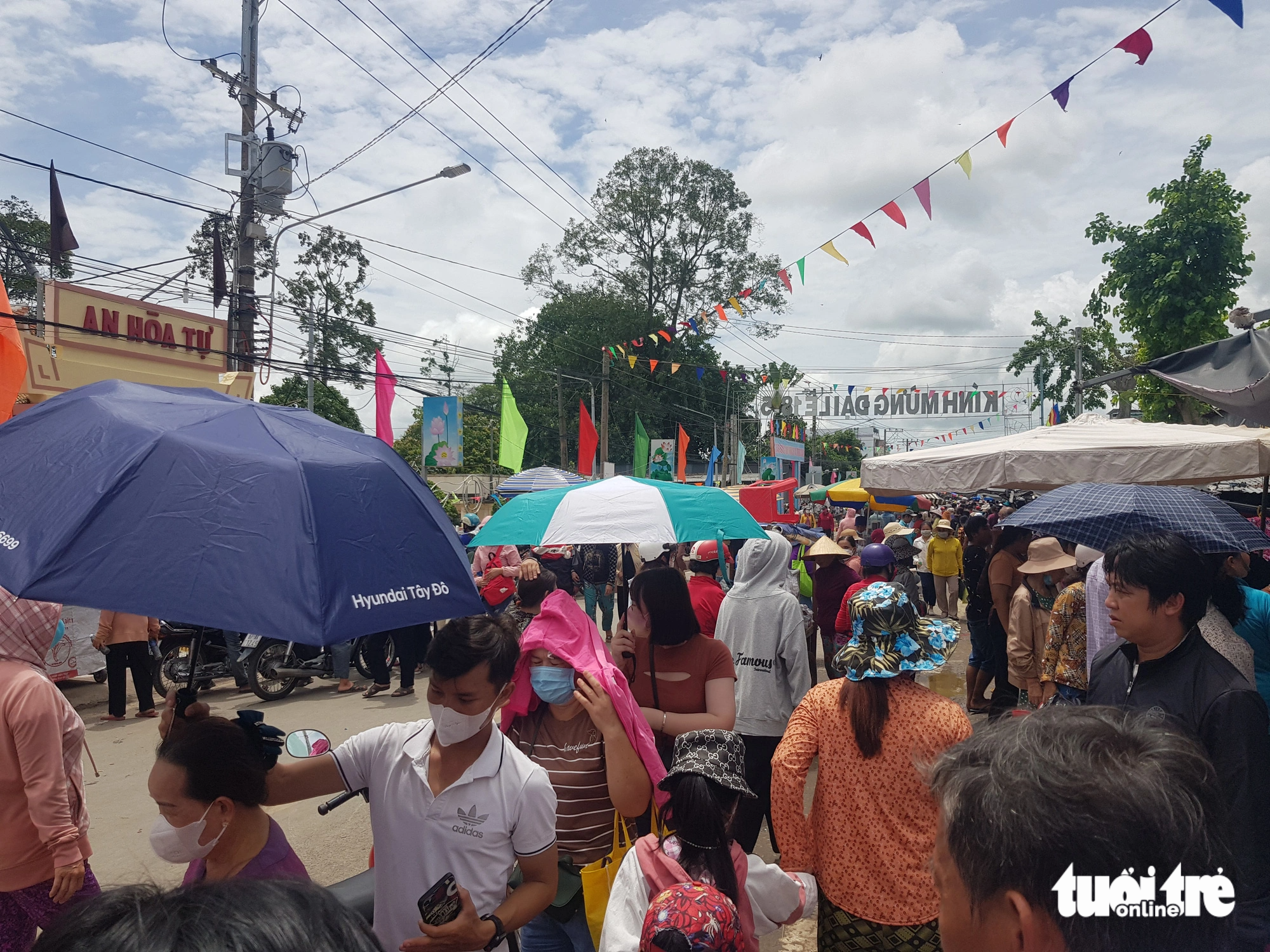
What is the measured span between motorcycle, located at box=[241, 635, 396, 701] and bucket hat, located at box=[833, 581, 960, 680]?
286 inches

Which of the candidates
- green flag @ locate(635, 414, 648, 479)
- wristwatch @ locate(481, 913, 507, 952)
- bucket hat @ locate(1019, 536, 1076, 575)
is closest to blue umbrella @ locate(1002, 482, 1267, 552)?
bucket hat @ locate(1019, 536, 1076, 575)

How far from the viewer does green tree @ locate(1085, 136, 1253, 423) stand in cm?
1022

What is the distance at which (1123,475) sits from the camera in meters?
5.83

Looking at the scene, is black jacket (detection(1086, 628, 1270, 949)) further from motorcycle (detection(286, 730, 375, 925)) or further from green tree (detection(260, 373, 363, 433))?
green tree (detection(260, 373, 363, 433))

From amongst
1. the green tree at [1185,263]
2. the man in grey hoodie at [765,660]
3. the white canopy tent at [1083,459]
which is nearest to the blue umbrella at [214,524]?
the man in grey hoodie at [765,660]

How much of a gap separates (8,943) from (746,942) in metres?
2.42

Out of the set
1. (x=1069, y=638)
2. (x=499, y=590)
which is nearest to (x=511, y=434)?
(x=499, y=590)

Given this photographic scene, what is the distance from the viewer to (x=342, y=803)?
2719 millimetres

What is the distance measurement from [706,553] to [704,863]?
4427 millimetres

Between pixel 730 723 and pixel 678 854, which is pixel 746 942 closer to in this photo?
pixel 678 854

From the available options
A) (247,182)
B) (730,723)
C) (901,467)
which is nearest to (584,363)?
(247,182)

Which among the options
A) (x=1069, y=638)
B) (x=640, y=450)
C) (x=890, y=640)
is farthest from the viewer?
(x=640, y=450)

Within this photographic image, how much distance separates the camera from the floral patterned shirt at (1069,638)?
4590 mm

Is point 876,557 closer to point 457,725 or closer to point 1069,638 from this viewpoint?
point 1069,638
